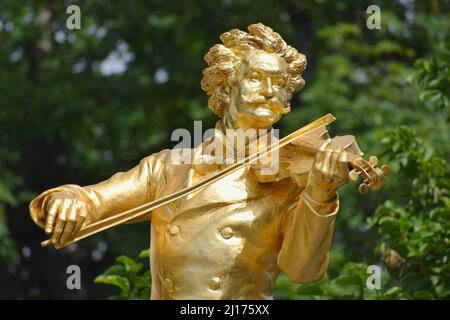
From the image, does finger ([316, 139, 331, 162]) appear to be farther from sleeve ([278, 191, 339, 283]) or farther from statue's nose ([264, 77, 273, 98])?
statue's nose ([264, 77, 273, 98])

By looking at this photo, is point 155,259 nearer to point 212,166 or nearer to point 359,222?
point 212,166

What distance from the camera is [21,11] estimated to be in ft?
70.9

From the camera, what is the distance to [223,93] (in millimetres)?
10211

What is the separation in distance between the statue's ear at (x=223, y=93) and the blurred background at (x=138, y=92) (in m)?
7.14

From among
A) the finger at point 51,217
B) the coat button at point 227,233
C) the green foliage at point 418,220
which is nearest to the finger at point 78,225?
the finger at point 51,217

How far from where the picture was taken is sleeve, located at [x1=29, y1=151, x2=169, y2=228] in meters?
9.93

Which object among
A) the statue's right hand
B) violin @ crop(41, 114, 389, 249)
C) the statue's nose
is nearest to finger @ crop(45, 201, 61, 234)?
the statue's right hand

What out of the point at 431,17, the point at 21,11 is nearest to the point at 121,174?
the point at 431,17

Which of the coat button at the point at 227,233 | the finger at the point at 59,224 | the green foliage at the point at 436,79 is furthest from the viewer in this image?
the green foliage at the point at 436,79

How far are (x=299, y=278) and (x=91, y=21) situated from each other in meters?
12.1

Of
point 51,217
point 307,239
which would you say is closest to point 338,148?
point 307,239

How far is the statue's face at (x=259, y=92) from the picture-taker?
9969mm

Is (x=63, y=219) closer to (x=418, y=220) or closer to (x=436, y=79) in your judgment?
(x=418, y=220)

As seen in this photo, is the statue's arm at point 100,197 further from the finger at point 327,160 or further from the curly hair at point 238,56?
the finger at point 327,160
